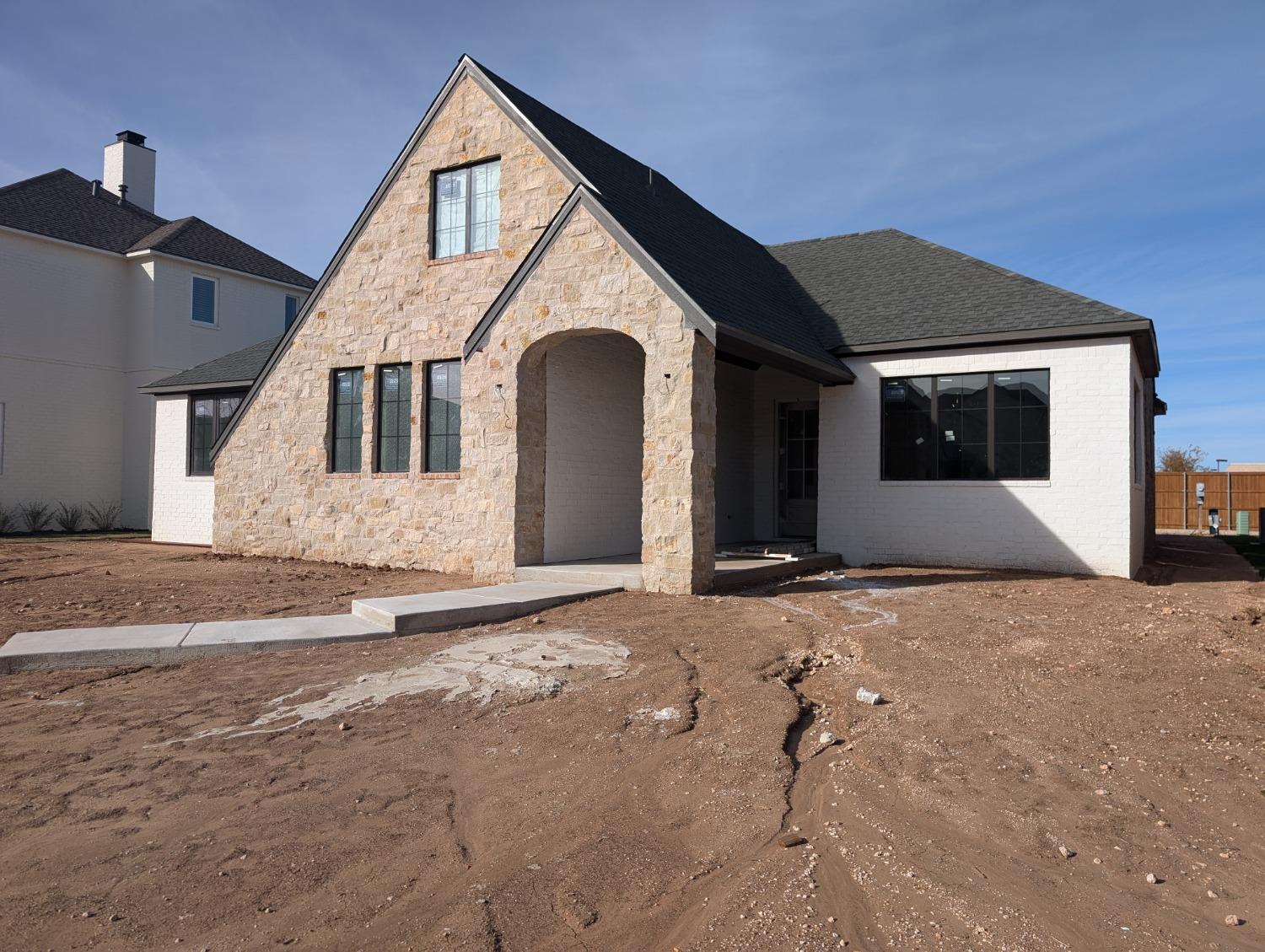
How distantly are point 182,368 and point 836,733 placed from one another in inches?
945

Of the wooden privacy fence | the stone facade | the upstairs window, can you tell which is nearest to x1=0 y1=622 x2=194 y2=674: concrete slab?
the stone facade

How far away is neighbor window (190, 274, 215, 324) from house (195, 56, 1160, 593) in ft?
36.2

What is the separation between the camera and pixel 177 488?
60.6 ft

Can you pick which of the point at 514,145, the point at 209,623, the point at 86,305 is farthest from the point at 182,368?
A: the point at 209,623

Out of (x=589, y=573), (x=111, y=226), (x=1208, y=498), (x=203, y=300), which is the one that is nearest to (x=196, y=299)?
(x=203, y=300)

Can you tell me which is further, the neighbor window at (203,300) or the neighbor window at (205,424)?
the neighbor window at (203,300)

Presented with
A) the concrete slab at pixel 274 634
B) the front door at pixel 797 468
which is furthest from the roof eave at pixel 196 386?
the front door at pixel 797 468

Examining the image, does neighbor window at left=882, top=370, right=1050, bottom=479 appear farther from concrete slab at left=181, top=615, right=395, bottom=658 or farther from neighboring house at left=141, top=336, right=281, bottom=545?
neighboring house at left=141, top=336, right=281, bottom=545

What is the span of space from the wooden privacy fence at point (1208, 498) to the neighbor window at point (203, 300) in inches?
1245

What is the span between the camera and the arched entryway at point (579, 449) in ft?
37.9

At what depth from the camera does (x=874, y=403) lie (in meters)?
13.6

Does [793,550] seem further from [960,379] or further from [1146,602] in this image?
[1146,602]

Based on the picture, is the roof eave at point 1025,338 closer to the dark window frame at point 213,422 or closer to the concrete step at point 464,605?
the concrete step at point 464,605

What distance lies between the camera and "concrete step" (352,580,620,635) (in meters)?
8.24
